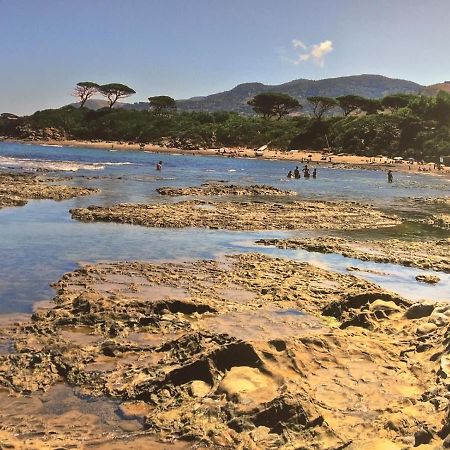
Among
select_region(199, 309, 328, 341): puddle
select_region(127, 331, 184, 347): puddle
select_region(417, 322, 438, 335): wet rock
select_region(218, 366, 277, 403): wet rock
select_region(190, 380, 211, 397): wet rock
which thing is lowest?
select_region(127, 331, 184, 347): puddle

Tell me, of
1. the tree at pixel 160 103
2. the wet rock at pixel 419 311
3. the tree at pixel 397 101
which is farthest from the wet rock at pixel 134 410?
the tree at pixel 160 103

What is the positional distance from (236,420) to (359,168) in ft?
241

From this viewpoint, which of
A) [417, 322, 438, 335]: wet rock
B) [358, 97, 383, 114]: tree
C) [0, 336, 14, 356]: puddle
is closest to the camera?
[0, 336, 14, 356]: puddle

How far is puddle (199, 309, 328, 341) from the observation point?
10062 millimetres

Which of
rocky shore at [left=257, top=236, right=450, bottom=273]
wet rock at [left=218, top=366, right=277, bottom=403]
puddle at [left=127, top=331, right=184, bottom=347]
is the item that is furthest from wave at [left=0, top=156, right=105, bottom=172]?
wet rock at [left=218, top=366, right=277, bottom=403]

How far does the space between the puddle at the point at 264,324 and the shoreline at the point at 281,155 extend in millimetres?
57690

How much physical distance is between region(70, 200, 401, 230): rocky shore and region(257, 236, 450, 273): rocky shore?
320 centimetres

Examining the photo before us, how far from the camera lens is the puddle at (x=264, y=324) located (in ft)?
33.0

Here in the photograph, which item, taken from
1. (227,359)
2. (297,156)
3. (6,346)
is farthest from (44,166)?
(227,359)

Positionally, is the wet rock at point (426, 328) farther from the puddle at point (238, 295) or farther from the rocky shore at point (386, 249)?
the rocky shore at point (386, 249)

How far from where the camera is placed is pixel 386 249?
61.9 ft

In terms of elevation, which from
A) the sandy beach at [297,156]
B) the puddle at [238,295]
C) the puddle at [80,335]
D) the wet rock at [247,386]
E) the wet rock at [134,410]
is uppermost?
the sandy beach at [297,156]

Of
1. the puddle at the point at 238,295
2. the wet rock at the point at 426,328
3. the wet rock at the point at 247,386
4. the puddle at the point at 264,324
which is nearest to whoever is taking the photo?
the wet rock at the point at 247,386

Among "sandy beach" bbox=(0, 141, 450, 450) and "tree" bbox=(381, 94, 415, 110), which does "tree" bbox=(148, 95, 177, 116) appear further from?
"sandy beach" bbox=(0, 141, 450, 450)
